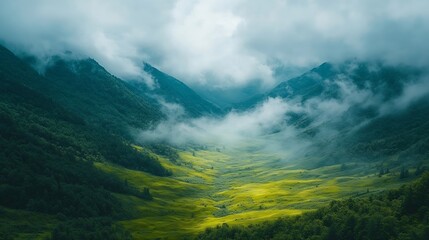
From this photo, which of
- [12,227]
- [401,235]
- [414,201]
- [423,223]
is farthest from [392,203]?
[12,227]

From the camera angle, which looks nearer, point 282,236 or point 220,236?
point 282,236

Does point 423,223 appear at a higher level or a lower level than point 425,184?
lower

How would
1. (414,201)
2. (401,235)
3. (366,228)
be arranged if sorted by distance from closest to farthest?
(401,235) → (366,228) → (414,201)

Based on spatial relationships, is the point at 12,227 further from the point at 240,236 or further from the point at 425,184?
the point at 425,184

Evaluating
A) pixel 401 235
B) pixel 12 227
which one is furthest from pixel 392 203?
pixel 12 227

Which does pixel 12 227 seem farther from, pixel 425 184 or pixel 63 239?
pixel 425 184

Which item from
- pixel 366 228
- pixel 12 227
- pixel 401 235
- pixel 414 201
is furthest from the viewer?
pixel 12 227
